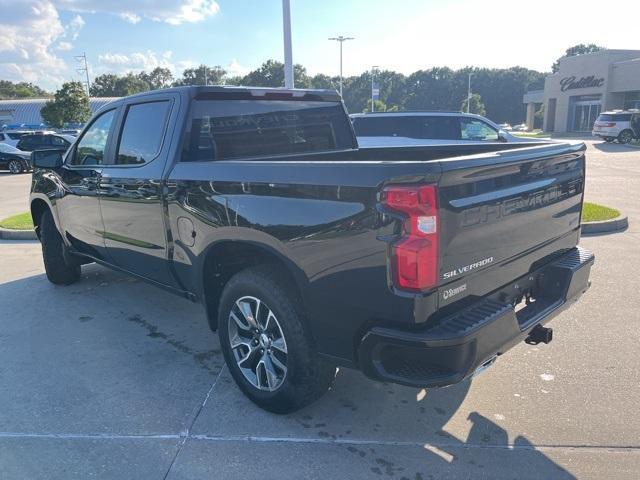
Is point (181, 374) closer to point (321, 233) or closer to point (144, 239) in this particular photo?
point (144, 239)

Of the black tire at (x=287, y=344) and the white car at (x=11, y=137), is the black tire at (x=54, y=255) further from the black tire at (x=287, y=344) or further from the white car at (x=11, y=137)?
the white car at (x=11, y=137)

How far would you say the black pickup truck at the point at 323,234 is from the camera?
2479 millimetres

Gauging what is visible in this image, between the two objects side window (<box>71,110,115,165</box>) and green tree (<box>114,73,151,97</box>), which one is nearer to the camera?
side window (<box>71,110,115,165</box>)

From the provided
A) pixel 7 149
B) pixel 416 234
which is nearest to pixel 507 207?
pixel 416 234

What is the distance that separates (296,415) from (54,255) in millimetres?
3914

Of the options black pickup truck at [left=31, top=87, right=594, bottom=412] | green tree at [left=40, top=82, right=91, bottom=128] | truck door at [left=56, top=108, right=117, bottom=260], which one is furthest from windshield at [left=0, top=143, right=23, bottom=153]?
green tree at [left=40, top=82, right=91, bottom=128]

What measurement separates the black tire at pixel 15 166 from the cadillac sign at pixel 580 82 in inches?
1673

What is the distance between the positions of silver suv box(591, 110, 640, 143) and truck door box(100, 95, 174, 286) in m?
31.8

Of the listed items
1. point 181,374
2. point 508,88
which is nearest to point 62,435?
point 181,374

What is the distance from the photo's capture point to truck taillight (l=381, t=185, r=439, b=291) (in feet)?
7.88

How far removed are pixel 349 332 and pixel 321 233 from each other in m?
0.53

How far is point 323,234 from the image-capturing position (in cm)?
272

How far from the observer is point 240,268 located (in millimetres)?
3688

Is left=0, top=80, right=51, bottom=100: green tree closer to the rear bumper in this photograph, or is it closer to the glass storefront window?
the glass storefront window
